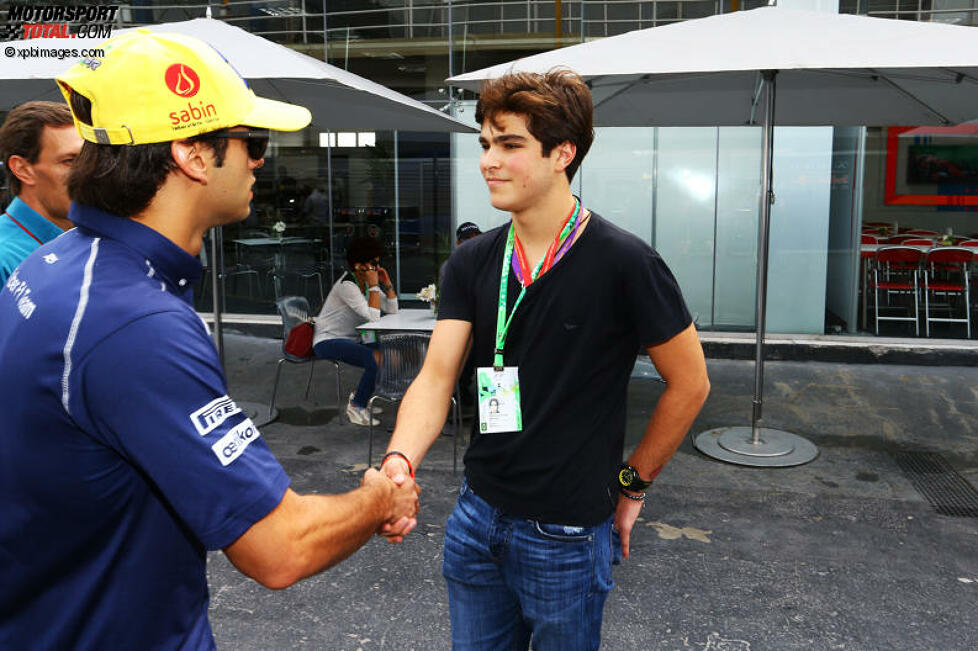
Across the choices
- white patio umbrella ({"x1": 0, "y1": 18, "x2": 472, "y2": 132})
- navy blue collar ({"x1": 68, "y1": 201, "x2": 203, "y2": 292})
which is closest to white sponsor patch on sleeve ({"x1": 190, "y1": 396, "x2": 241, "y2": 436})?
navy blue collar ({"x1": 68, "y1": 201, "x2": 203, "y2": 292})

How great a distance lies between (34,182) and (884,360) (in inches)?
337

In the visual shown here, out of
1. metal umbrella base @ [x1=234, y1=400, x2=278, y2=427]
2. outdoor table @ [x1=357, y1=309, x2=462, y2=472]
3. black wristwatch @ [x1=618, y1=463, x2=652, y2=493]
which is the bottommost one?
metal umbrella base @ [x1=234, y1=400, x2=278, y2=427]

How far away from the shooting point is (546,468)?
79.7 inches

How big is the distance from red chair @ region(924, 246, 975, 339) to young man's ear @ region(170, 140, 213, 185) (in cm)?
978

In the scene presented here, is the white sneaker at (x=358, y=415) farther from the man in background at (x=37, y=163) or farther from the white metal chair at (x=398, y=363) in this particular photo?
the man in background at (x=37, y=163)

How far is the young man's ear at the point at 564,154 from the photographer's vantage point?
2.09m

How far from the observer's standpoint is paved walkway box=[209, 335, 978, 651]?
3.50 meters

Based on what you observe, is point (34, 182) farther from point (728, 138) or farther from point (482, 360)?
point (728, 138)

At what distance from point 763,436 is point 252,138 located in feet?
18.1

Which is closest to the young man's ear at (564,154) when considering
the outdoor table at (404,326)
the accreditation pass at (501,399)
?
the accreditation pass at (501,399)

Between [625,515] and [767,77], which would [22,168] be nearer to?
[625,515]

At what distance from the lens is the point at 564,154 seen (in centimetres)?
211

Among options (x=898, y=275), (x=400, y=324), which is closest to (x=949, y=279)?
(x=898, y=275)

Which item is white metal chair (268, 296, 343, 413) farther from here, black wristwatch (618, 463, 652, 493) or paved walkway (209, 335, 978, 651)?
black wristwatch (618, 463, 652, 493)
